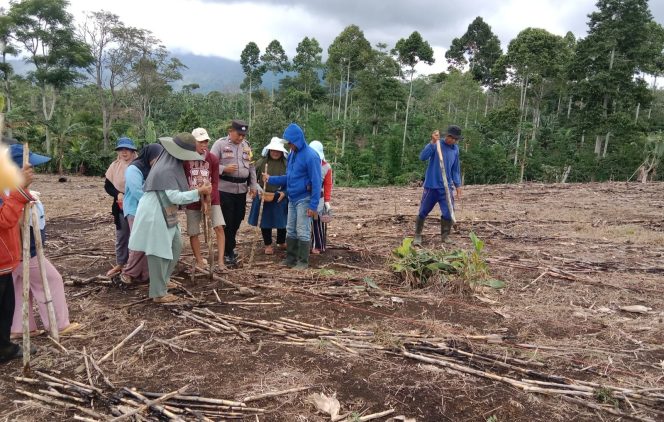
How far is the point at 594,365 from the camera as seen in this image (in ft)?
11.4

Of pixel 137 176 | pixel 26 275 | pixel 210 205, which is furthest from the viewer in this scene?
pixel 210 205

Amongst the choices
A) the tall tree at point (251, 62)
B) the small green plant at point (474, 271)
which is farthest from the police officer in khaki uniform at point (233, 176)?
the tall tree at point (251, 62)

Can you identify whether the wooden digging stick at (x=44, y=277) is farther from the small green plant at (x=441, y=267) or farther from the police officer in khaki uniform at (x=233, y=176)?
the small green plant at (x=441, y=267)

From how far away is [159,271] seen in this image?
441 centimetres

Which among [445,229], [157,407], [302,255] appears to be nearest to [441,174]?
[445,229]

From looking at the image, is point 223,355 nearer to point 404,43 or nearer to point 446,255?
point 446,255

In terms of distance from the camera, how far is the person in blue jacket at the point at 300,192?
5.51 m

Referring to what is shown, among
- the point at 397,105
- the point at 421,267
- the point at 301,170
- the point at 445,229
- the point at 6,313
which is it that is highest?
the point at 397,105

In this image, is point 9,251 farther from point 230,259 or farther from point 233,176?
point 230,259

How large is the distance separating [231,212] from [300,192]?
939mm

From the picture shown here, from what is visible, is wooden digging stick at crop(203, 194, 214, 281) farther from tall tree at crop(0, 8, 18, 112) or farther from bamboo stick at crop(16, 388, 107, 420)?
tall tree at crop(0, 8, 18, 112)

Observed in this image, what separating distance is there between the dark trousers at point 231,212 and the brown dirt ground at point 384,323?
51cm

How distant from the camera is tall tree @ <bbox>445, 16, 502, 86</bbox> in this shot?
130 ft

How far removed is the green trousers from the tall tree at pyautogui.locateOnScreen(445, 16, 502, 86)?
3961cm
